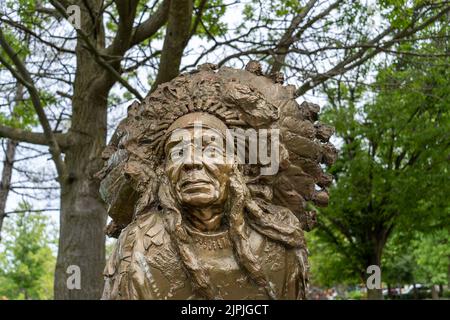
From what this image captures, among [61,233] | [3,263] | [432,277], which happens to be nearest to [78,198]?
[61,233]

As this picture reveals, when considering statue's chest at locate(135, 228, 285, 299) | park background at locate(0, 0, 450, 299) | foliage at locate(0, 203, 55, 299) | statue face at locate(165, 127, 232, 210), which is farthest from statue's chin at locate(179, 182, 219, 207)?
foliage at locate(0, 203, 55, 299)

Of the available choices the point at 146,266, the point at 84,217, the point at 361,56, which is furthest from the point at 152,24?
the point at 146,266

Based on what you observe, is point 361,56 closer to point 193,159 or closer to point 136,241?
point 193,159

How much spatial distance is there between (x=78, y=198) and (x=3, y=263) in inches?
714

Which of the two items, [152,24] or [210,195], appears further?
[152,24]

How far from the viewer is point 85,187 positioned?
7.34 meters

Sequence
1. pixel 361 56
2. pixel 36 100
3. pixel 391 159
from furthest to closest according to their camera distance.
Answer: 1. pixel 391 159
2. pixel 361 56
3. pixel 36 100

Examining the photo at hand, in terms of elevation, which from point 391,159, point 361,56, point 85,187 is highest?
point 361,56

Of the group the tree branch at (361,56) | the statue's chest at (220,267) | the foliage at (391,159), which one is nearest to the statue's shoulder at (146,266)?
the statue's chest at (220,267)

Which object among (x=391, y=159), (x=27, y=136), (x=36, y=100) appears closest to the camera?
(x=36, y=100)

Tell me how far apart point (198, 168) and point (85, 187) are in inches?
191

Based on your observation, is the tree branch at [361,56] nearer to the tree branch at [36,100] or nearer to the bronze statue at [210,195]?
the tree branch at [36,100]

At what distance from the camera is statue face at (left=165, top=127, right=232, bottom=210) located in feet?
9.07
